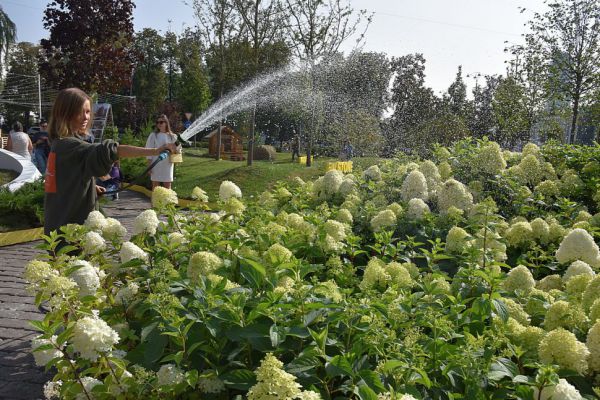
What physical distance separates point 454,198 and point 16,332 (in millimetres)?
3404

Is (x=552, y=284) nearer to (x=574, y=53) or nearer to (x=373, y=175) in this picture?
(x=373, y=175)

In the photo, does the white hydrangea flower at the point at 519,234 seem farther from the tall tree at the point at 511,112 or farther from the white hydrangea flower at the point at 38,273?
the tall tree at the point at 511,112

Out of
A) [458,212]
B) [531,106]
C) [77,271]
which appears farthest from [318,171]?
[77,271]

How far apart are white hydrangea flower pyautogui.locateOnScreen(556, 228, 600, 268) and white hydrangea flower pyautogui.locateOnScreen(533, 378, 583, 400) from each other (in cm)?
141

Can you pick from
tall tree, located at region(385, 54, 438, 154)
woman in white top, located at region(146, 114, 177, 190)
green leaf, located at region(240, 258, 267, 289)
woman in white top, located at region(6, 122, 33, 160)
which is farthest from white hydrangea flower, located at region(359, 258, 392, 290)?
tall tree, located at region(385, 54, 438, 154)

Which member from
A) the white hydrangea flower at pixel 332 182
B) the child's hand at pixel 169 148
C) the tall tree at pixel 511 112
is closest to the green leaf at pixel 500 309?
the child's hand at pixel 169 148

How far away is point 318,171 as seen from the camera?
16297 mm

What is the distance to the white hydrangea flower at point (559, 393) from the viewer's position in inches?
58.7

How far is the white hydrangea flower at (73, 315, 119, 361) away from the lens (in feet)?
5.44

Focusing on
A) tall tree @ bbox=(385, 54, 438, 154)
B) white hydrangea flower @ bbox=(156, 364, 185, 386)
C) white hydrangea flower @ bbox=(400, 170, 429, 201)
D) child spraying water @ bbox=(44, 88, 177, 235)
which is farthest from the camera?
tall tree @ bbox=(385, 54, 438, 154)

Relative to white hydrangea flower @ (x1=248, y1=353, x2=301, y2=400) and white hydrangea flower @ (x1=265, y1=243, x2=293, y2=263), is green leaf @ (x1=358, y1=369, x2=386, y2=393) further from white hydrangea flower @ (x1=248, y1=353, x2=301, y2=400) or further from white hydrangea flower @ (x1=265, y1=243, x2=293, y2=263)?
white hydrangea flower @ (x1=265, y1=243, x2=293, y2=263)

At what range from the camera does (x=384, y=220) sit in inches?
129

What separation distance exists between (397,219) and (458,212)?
0.42 m

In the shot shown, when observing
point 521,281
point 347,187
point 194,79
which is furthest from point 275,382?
point 194,79
